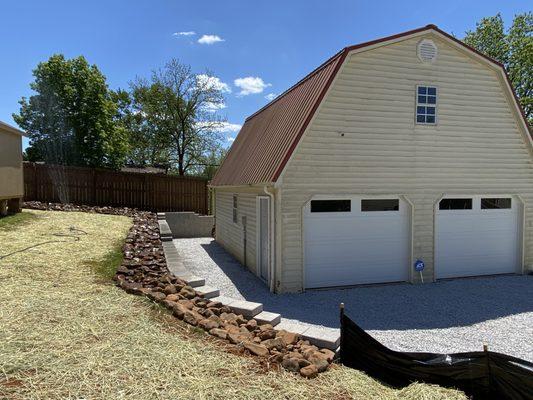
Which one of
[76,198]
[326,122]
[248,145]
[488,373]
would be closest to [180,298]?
[488,373]

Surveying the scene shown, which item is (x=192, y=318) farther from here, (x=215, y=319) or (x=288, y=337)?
(x=288, y=337)

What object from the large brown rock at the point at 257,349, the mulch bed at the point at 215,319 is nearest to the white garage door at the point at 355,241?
the mulch bed at the point at 215,319

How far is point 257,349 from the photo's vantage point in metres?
4.08

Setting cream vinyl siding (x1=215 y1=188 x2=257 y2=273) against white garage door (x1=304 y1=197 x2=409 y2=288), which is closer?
white garage door (x1=304 y1=197 x2=409 y2=288)

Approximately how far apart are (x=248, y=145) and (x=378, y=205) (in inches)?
199

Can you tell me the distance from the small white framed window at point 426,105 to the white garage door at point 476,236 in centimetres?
207

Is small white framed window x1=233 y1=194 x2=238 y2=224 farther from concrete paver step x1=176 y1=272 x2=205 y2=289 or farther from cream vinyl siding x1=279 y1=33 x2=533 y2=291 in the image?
concrete paver step x1=176 y1=272 x2=205 y2=289

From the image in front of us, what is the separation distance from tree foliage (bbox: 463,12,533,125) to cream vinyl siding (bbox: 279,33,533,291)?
20.7 m

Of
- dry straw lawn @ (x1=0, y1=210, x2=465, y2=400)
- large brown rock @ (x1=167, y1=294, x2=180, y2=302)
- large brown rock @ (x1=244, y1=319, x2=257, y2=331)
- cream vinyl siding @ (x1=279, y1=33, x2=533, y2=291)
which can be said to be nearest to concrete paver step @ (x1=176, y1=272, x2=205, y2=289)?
large brown rock @ (x1=167, y1=294, x2=180, y2=302)

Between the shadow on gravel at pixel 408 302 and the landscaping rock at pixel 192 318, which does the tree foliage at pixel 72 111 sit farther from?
the landscaping rock at pixel 192 318

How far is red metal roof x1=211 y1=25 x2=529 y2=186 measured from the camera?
785 centimetres

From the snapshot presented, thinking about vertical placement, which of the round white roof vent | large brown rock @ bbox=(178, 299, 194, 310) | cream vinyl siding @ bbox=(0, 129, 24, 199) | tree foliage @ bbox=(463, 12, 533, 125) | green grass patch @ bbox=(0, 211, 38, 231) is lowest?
large brown rock @ bbox=(178, 299, 194, 310)

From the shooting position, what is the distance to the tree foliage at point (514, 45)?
84.8 ft

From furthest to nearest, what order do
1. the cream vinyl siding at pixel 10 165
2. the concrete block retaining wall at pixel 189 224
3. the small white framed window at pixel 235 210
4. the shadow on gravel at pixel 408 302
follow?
the concrete block retaining wall at pixel 189 224 → the small white framed window at pixel 235 210 → the cream vinyl siding at pixel 10 165 → the shadow on gravel at pixel 408 302
